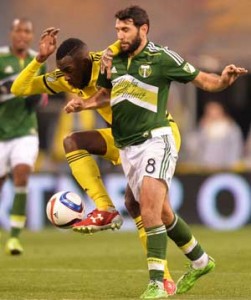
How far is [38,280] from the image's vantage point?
40.2 ft

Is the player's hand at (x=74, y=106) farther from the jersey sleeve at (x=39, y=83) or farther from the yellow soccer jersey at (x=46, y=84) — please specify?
the jersey sleeve at (x=39, y=83)

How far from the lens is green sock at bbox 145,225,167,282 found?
10.4 m

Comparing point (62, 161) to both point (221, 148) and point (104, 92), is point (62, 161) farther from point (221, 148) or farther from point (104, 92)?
point (104, 92)

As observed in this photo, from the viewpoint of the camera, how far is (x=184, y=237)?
11.0 m

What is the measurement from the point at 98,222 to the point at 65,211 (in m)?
0.33

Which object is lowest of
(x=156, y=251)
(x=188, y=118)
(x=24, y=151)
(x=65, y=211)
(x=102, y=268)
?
(x=188, y=118)

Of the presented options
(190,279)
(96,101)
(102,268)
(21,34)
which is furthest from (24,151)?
(190,279)

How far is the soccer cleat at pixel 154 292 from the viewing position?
1030 cm

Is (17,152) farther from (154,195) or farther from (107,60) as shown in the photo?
(154,195)

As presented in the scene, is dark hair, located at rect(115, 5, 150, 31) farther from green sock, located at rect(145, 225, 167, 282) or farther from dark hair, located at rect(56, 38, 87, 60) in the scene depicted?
green sock, located at rect(145, 225, 167, 282)

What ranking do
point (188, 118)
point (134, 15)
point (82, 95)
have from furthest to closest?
point (188, 118) → point (82, 95) → point (134, 15)

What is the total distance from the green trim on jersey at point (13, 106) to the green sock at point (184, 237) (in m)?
Result: 5.09

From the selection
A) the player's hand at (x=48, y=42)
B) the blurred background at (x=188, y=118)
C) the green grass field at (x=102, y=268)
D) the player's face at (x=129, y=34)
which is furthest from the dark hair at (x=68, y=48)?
the blurred background at (x=188, y=118)

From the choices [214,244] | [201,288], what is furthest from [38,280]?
[214,244]
